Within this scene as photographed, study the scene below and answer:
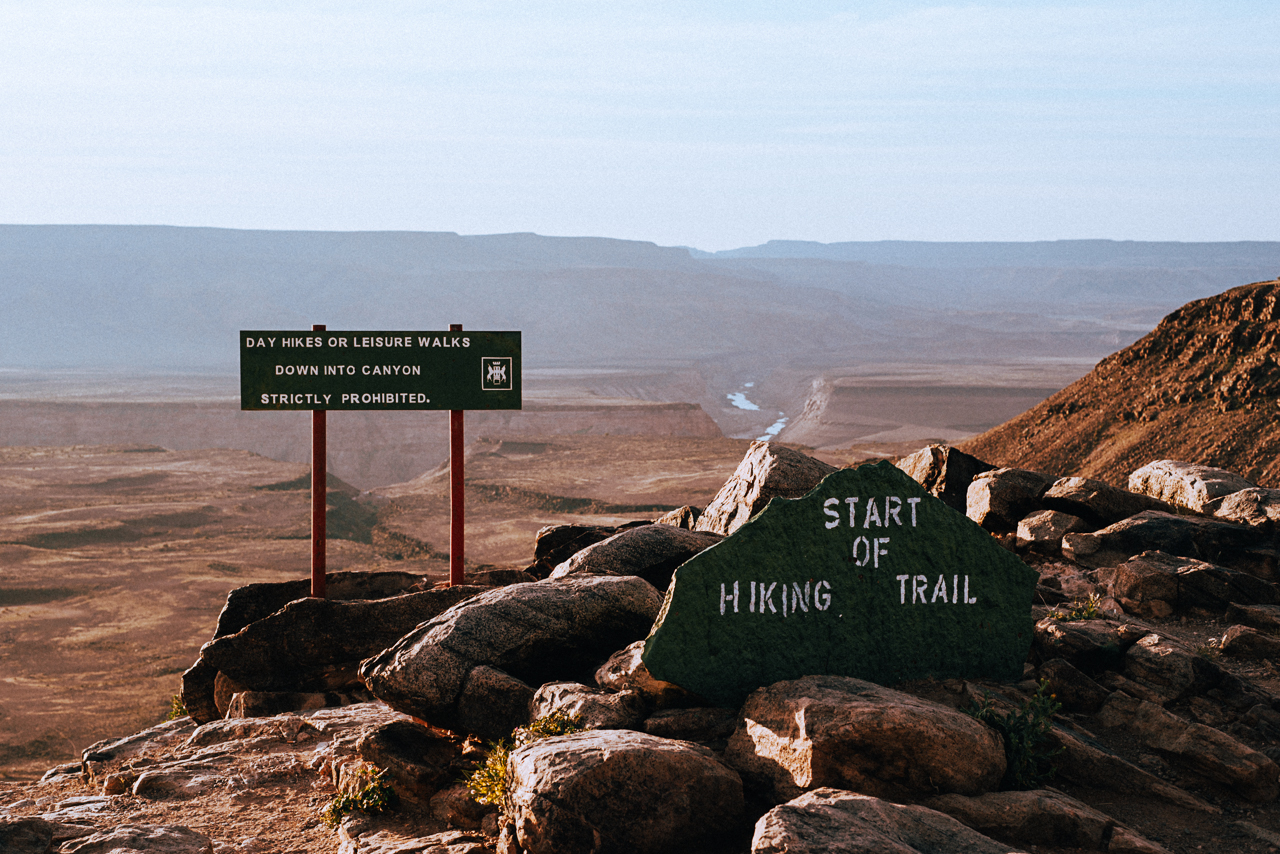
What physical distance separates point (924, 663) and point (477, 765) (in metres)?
2.96

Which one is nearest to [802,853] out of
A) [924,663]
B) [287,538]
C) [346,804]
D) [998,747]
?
[998,747]

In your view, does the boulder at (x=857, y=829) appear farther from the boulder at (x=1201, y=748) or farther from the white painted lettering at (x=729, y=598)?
the boulder at (x=1201, y=748)

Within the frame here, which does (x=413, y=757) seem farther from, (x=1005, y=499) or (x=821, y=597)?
(x=1005, y=499)

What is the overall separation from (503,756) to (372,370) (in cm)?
493

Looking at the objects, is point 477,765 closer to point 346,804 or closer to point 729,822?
point 346,804

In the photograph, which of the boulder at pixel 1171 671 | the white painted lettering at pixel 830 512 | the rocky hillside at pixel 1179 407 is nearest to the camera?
the white painted lettering at pixel 830 512

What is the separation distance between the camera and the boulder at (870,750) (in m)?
5.14

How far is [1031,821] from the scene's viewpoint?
509 centimetres

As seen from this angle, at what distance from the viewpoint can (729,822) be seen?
512 cm

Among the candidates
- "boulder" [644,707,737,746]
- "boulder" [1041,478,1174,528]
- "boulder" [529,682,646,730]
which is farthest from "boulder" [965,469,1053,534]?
"boulder" [529,682,646,730]

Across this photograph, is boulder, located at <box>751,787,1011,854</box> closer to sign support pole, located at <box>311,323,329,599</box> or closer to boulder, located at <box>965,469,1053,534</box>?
sign support pole, located at <box>311,323,329,599</box>

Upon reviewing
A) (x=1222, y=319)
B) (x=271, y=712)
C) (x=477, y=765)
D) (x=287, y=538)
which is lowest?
(x=287, y=538)

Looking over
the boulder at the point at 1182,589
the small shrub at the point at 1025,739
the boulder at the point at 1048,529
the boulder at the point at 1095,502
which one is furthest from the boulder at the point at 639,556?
the boulder at the point at 1095,502

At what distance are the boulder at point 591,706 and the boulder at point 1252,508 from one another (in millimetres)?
8172
